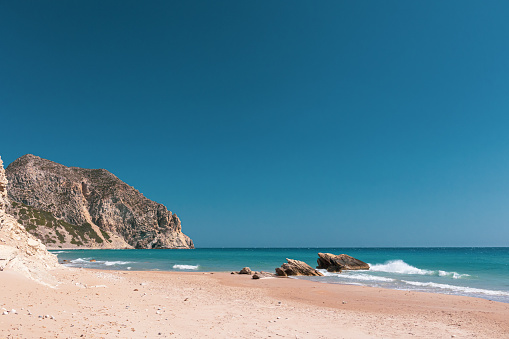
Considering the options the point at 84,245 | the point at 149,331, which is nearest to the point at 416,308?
the point at 149,331

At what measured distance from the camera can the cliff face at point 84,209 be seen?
111 metres

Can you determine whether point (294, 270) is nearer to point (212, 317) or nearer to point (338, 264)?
point (338, 264)

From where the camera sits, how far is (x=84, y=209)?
132 meters

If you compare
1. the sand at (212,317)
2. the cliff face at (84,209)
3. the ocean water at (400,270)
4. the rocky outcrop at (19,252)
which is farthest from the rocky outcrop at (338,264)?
the cliff face at (84,209)

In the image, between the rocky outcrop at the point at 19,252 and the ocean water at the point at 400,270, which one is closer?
the rocky outcrop at the point at 19,252

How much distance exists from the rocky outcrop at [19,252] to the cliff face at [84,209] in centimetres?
9630

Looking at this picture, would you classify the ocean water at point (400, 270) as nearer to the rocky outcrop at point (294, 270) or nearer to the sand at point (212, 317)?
the rocky outcrop at point (294, 270)

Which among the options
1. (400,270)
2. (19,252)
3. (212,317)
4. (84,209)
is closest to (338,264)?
(400,270)

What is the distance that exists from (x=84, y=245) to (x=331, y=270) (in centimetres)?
10752

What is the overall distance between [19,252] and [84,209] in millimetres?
129948

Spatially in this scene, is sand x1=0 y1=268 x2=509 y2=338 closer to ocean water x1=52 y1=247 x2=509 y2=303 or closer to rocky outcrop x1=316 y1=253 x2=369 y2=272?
ocean water x1=52 y1=247 x2=509 y2=303

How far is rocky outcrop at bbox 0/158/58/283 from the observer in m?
12.0

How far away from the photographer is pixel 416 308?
14258mm

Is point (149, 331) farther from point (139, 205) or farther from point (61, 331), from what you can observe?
point (139, 205)
